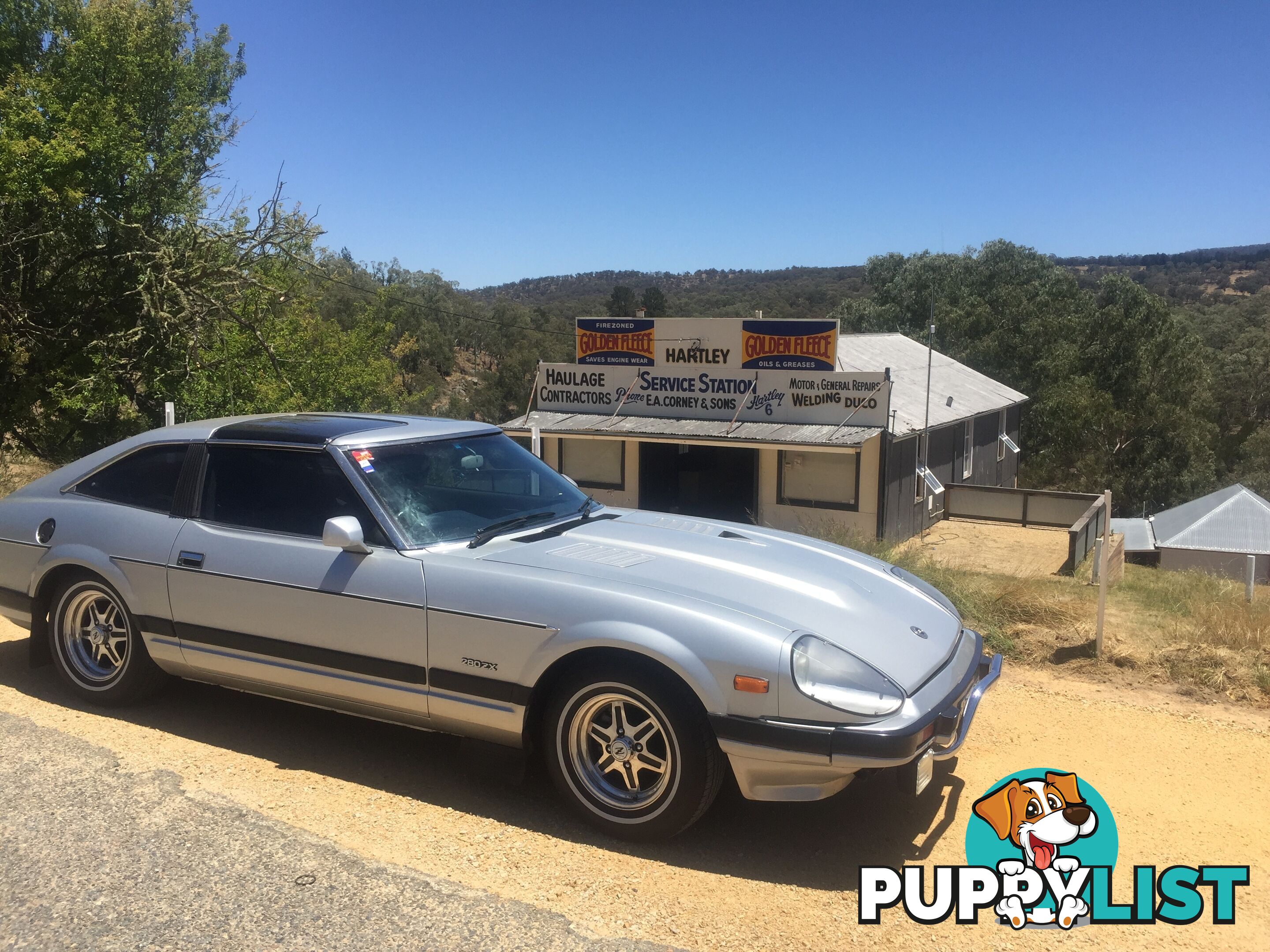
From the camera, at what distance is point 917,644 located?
399 cm

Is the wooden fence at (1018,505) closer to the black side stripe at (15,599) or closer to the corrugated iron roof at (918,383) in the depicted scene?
the corrugated iron roof at (918,383)

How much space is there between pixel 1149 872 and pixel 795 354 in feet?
54.8

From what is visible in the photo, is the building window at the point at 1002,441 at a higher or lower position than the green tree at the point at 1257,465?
higher

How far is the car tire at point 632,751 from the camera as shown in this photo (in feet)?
11.9

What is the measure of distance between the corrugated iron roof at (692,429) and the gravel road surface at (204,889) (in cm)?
1497

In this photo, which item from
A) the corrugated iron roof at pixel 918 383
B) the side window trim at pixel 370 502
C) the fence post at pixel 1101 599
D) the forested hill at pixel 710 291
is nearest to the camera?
the side window trim at pixel 370 502

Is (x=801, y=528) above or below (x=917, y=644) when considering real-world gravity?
below

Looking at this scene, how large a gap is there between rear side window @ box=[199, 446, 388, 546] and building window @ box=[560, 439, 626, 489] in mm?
16441

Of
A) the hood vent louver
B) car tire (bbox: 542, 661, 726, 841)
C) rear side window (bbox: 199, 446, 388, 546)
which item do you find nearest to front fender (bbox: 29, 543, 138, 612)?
rear side window (bbox: 199, 446, 388, 546)

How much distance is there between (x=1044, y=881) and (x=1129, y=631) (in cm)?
385

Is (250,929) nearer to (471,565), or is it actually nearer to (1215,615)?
(471,565)

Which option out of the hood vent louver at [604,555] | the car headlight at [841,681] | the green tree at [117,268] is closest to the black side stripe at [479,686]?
the hood vent louver at [604,555]

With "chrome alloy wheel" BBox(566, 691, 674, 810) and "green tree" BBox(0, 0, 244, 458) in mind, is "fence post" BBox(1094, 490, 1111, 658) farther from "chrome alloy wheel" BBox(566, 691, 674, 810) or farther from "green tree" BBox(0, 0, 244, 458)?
"green tree" BBox(0, 0, 244, 458)

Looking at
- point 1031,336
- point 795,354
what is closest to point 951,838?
point 795,354
